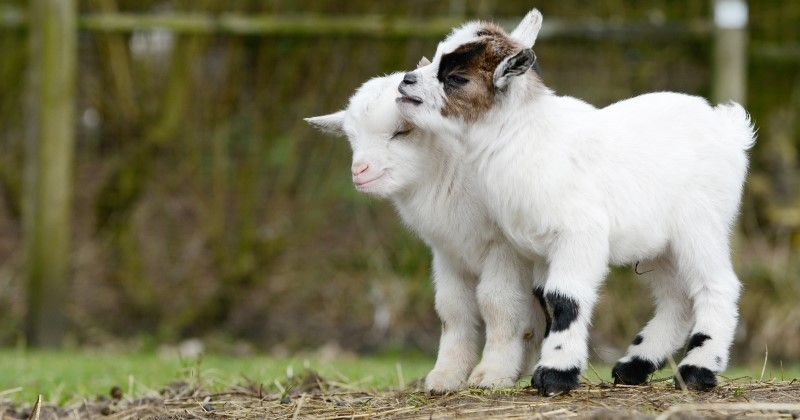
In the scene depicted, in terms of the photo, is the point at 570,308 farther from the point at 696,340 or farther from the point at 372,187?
the point at 372,187

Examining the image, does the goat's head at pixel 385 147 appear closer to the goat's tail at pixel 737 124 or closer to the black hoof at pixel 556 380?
the black hoof at pixel 556 380

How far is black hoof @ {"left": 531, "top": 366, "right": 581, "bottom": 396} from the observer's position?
4098mm

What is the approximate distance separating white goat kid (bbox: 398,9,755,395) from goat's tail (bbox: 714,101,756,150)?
0.16 ft

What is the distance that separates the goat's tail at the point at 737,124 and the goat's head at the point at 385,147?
1.24 m

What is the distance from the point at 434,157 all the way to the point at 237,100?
17.7 ft

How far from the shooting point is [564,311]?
13.6ft

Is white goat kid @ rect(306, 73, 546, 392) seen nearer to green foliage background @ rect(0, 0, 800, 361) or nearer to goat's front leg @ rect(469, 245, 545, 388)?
goat's front leg @ rect(469, 245, 545, 388)

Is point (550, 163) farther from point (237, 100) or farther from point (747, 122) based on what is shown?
point (237, 100)

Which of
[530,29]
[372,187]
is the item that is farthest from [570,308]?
[530,29]

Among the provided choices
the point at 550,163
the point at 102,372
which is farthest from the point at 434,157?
the point at 102,372

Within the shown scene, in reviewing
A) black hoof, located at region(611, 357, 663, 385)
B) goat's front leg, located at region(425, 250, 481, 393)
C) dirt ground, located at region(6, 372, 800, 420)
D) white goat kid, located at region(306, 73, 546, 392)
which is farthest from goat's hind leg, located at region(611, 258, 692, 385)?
goat's front leg, located at region(425, 250, 481, 393)

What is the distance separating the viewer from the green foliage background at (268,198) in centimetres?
969

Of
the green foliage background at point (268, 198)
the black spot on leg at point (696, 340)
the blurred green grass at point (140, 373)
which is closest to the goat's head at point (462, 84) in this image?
the black spot on leg at point (696, 340)

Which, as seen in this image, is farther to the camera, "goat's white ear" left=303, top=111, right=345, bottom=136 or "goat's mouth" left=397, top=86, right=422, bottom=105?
"goat's white ear" left=303, top=111, right=345, bottom=136
